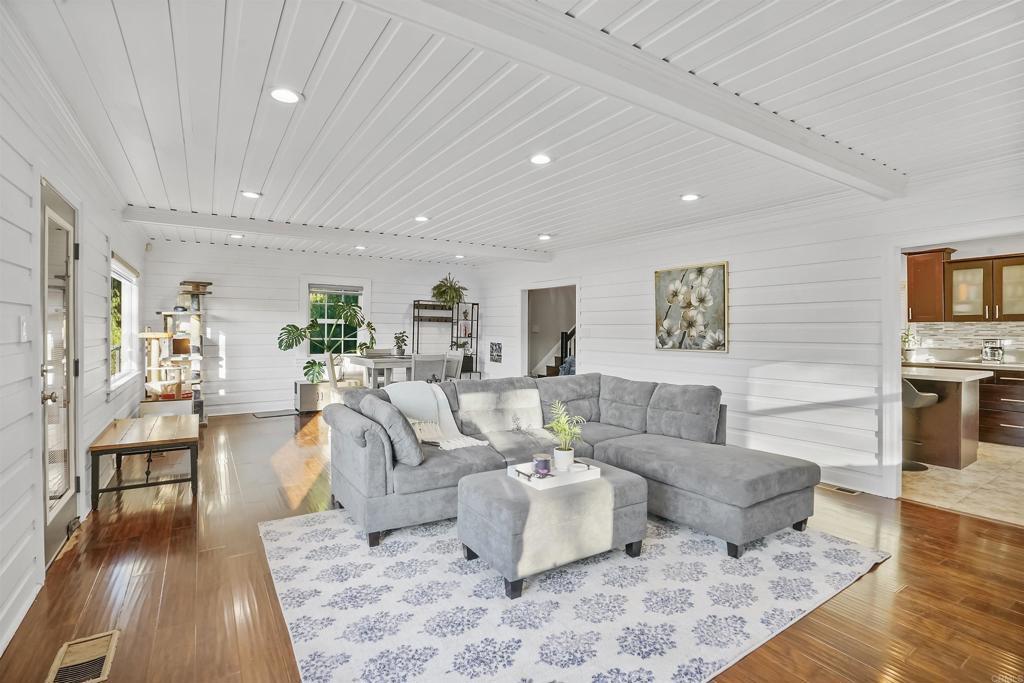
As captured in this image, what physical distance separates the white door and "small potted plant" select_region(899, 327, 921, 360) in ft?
29.5


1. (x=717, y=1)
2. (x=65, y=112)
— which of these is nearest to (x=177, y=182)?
(x=65, y=112)

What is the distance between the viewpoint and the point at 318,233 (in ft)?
19.5

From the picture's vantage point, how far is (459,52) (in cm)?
219

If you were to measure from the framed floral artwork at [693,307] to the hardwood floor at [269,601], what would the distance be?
6.60ft

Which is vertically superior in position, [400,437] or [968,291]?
[968,291]

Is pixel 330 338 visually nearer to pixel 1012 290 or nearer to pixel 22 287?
pixel 22 287

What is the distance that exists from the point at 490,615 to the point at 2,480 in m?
2.12

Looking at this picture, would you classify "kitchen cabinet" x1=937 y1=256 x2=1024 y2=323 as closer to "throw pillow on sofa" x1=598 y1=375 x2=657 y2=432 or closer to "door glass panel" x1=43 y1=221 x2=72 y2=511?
"throw pillow on sofa" x1=598 y1=375 x2=657 y2=432

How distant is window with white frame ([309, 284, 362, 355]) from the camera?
26.7ft

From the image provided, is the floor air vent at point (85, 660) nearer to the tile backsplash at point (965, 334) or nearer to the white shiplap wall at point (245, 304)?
the white shiplap wall at point (245, 304)

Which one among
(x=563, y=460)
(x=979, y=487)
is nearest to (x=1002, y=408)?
(x=979, y=487)

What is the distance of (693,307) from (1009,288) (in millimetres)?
4099

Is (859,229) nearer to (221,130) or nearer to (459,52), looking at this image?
(459,52)

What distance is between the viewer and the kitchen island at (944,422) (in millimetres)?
5035
